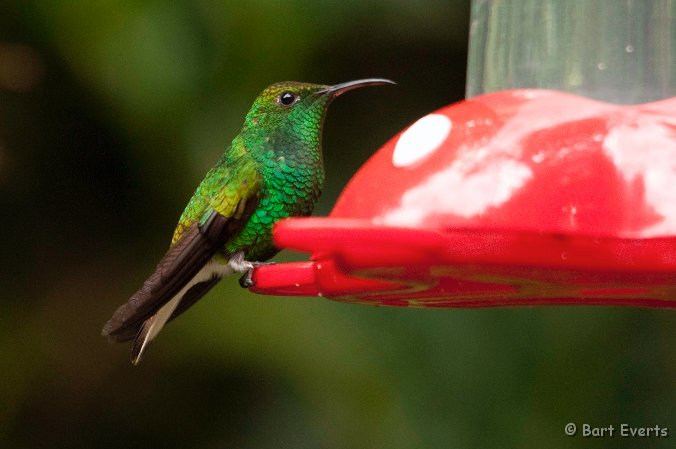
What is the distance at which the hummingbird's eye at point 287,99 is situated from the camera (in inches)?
147

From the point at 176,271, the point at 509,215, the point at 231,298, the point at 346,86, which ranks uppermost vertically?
the point at 509,215

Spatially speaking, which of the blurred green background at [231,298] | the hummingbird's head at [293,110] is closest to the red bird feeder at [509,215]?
the hummingbird's head at [293,110]

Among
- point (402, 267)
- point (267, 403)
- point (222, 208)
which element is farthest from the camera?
point (267, 403)

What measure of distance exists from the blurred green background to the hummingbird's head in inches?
22.0

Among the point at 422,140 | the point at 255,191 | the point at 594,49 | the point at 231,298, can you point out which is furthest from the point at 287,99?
the point at 422,140

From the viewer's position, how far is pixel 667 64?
252 cm

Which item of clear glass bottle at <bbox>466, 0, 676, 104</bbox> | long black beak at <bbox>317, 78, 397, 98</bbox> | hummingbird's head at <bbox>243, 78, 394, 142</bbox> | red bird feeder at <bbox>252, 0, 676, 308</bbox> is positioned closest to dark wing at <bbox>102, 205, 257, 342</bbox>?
hummingbird's head at <bbox>243, 78, 394, 142</bbox>

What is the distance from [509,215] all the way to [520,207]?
0.09 ft

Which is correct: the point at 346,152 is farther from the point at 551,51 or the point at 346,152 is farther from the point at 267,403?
the point at 551,51

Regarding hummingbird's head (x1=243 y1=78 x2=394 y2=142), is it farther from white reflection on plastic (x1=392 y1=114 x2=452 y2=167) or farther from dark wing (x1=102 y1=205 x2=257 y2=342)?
white reflection on plastic (x1=392 y1=114 x2=452 y2=167)

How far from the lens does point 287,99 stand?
3.74m

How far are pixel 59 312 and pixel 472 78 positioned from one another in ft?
8.08

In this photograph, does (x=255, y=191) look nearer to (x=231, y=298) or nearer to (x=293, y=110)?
(x=293, y=110)

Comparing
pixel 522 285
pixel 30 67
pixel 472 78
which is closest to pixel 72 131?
pixel 30 67
